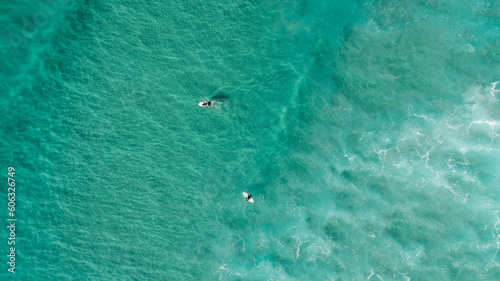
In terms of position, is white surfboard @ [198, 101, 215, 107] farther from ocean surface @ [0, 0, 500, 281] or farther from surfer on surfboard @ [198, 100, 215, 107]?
ocean surface @ [0, 0, 500, 281]

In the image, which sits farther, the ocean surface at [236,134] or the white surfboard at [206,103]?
the white surfboard at [206,103]

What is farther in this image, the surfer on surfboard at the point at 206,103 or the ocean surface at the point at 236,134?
the surfer on surfboard at the point at 206,103

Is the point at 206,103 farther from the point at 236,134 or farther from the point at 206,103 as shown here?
the point at 236,134

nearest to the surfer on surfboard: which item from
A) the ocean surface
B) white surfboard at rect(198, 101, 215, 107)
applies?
white surfboard at rect(198, 101, 215, 107)

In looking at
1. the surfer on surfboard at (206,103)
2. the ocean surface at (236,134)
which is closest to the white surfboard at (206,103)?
the surfer on surfboard at (206,103)

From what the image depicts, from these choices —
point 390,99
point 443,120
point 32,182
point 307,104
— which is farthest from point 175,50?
point 443,120

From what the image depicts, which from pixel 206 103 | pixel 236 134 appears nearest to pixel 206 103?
pixel 206 103

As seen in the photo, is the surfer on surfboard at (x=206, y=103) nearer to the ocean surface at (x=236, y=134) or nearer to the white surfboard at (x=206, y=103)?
the white surfboard at (x=206, y=103)

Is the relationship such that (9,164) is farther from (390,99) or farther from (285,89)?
(390,99)
